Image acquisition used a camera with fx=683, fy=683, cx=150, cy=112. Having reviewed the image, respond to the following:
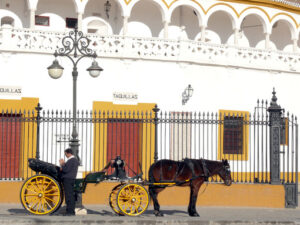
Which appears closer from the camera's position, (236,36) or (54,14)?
(54,14)

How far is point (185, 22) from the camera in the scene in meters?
30.0

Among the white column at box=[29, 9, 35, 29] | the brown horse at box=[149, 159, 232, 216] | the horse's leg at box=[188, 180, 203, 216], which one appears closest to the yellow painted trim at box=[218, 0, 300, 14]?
the white column at box=[29, 9, 35, 29]

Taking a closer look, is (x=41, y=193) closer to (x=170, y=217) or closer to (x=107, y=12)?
(x=170, y=217)

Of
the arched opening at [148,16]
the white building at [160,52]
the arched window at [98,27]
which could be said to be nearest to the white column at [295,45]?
the white building at [160,52]

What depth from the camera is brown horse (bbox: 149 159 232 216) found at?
15.6 metres

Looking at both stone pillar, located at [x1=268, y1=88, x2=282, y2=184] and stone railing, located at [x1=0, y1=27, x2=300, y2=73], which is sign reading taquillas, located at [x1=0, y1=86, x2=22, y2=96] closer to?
stone railing, located at [x1=0, y1=27, x2=300, y2=73]

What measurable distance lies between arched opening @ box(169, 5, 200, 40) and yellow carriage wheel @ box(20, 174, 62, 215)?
1553 cm

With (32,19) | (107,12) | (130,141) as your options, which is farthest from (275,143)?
(107,12)

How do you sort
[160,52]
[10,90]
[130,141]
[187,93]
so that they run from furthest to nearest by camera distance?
[187,93] < [160,52] < [130,141] < [10,90]

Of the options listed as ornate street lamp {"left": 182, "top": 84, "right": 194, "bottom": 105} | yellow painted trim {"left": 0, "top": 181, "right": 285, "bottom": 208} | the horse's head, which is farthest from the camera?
ornate street lamp {"left": 182, "top": 84, "right": 194, "bottom": 105}

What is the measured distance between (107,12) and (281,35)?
9.07 m

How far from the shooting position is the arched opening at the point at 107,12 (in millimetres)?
28484

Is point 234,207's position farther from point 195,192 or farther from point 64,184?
point 64,184

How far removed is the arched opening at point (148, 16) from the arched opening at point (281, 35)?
6.16 meters
